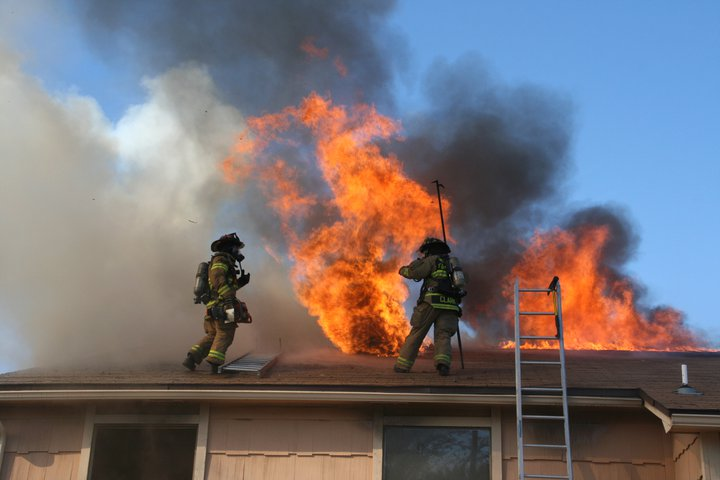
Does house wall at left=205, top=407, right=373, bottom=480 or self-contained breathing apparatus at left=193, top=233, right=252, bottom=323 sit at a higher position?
self-contained breathing apparatus at left=193, top=233, right=252, bottom=323

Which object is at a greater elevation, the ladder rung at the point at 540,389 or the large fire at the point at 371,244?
the large fire at the point at 371,244

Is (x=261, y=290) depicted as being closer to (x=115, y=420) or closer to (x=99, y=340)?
(x=99, y=340)

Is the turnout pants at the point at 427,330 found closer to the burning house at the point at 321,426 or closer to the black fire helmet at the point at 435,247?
the burning house at the point at 321,426

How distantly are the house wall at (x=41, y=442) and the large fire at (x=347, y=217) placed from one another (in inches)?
185

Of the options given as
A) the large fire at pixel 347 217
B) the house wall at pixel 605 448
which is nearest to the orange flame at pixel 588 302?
the large fire at pixel 347 217

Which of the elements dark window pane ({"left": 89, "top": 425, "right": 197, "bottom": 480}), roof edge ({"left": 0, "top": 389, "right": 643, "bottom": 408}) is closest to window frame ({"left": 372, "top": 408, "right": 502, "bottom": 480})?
roof edge ({"left": 0, "top": 389, "right": 643, "bottom": 408})

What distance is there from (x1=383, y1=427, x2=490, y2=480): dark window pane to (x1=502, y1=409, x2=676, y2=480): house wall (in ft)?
1.02

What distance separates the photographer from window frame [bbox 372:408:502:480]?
8.30m

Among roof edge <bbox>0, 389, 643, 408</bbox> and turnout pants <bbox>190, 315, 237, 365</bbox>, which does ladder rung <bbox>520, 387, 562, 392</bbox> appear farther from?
turnout pants <bbox>190, 315, 237, 365</bbox>

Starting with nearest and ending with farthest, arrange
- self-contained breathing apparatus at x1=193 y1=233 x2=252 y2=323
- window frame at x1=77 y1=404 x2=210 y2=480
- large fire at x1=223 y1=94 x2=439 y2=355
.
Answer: window frame at x1=77 y1=404 x2=210 y2=480 < self-contained breathing apparatus at x1=193 y1=233 x2=252 y2=323 < large fire at x1=223 y1=94 x2=439 y2=355

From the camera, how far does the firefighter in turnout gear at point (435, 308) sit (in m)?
9.51

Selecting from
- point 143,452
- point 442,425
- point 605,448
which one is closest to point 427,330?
point 442,425

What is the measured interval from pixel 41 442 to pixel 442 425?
15.3ft

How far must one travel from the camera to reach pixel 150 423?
8875 mm
